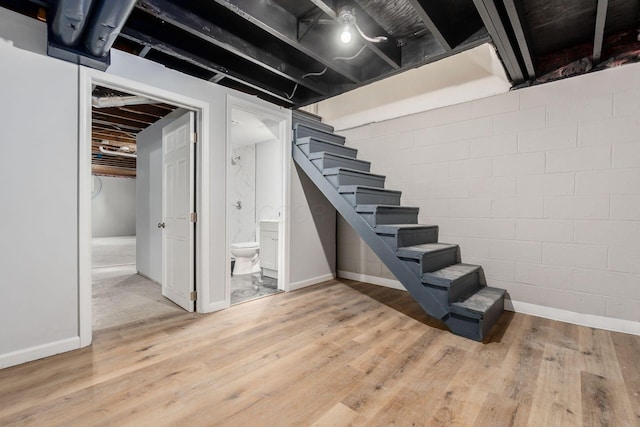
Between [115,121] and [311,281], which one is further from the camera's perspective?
[115,121]

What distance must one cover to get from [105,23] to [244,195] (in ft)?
12.8

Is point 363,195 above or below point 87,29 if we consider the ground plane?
below

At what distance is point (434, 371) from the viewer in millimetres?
1813

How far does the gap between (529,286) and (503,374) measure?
1.39 m

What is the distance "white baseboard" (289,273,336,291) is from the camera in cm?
362

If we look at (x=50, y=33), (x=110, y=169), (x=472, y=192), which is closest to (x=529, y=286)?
(x=472, y=192)

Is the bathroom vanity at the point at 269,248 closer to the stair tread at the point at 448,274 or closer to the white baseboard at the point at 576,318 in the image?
the stair tread at the point at 448,274

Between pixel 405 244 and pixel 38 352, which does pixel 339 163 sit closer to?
pixel 405 244

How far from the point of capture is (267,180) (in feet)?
16.5

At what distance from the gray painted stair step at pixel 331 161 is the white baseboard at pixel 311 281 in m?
1.54

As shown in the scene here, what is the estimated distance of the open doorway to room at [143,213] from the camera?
2.87m

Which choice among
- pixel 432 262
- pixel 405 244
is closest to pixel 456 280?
pixel 432 262

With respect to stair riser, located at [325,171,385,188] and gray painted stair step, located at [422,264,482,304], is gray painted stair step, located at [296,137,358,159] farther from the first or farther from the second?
gray painted stair step, located at [422,264,482,304]

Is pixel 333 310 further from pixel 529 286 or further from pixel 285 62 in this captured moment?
pixel 285 62
